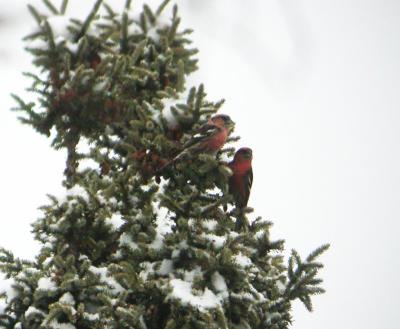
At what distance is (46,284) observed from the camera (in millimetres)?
4867

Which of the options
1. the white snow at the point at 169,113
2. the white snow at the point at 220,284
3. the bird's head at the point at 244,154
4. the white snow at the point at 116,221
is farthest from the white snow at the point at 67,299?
the bird's head at the point at 244,154

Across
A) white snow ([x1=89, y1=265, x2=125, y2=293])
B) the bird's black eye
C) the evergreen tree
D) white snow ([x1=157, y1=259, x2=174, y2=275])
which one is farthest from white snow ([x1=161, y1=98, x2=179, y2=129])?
white snow ([x1=89, y1=265, x2=125, y2=293])

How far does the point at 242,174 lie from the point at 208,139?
95cm

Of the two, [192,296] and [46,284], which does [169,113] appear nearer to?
[192,296]

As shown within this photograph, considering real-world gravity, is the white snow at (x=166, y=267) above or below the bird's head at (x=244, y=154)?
below

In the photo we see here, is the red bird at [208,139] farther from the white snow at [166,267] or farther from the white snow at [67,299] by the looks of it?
the white snow at [67,299]

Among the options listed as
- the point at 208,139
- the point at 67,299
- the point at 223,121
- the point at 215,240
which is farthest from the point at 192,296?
the point at 223,121

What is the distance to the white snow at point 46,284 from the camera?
4.82 metres

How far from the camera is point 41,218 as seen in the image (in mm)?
5418

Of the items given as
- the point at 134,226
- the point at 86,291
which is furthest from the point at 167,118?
the point at 86,291

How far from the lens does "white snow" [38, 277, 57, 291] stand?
4816 mm

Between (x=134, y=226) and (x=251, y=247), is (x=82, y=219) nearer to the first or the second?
(x=134, y=226)

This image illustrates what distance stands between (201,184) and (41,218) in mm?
1851

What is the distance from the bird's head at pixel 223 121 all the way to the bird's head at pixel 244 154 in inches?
13.5
